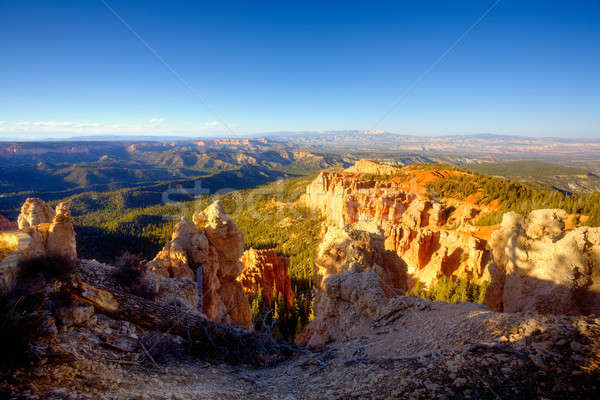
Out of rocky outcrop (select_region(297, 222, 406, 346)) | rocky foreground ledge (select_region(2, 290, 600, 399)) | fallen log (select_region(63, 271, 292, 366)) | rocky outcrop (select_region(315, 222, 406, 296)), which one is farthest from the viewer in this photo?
rocky outcrop (select_region(315, 222, 406, 296))

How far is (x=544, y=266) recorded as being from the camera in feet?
26.3

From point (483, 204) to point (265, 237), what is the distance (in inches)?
1473

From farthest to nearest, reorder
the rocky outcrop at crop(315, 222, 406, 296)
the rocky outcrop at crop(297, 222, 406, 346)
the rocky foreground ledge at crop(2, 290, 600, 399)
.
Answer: the rocky outcrop at crop(315, 222, 406, 296)
the rocky outcrop at crop(297, 222, 406, 346)
the rocky foreground ledge at crop(2, 290, 600, 399)

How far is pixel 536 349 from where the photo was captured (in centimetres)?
A: 325

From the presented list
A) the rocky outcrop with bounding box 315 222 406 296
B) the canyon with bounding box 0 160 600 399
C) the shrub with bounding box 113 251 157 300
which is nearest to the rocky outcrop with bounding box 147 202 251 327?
the canyon with bounding box 0 160 600 399

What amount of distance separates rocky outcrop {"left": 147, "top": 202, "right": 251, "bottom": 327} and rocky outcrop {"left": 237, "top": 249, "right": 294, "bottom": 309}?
34.3 feet

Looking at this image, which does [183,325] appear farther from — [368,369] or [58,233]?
[58,233]

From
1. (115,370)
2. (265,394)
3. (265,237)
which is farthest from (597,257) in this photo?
(265,237)

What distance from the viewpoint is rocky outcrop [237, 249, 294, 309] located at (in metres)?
27.1

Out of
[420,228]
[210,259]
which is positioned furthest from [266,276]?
[420,228]

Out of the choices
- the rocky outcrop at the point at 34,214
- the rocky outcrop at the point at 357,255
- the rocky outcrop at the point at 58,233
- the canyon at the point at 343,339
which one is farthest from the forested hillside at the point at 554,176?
the rocky outcrop at the point at 58,233

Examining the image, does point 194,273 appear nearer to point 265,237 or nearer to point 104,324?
point 104,324

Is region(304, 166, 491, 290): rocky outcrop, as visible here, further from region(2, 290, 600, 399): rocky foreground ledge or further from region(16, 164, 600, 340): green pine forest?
region(2, 290, 600, 399): rocky foreground ledge

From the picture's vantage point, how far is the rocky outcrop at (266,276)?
27.1 metres
